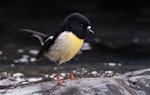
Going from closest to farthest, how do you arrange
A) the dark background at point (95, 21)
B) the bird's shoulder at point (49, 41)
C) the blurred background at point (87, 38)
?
the bird's shoulder at point (49, 41)
the blurred background at point (87, 38)
the dark background at point (95, 21)

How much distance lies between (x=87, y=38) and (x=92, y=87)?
5055 mm

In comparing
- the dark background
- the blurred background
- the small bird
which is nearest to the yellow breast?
the small bird

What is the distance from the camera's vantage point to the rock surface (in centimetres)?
568

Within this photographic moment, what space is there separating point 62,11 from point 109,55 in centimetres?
323

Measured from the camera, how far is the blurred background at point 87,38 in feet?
27.7

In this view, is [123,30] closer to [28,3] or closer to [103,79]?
[28,3]

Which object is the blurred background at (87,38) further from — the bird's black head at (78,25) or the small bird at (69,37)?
the bird's black head at (78,25)

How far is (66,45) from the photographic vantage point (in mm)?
6004

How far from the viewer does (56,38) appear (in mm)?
6168

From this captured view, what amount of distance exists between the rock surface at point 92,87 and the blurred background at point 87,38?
142 cm

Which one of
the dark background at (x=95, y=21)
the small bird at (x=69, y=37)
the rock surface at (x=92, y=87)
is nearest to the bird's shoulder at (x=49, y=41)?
the small bird at (x=69, y=37)

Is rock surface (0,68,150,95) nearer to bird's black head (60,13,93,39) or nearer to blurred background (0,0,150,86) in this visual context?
bird's black head (60,13,93,39)

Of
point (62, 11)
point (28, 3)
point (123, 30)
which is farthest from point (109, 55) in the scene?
point (28, 3)

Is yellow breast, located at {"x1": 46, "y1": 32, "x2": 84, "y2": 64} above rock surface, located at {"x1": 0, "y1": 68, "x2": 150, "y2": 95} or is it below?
above
